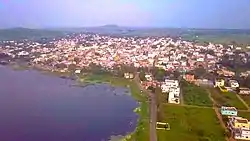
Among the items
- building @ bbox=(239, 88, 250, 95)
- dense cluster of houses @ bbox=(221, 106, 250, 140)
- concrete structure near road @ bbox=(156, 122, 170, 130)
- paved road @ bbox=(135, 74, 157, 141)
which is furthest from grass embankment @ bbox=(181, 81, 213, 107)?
concrete structure near road @ bbox=(156, 122, 170, 130)

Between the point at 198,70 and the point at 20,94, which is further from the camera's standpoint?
the point at 198,70

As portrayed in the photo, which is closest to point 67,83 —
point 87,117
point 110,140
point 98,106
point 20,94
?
point 20,94

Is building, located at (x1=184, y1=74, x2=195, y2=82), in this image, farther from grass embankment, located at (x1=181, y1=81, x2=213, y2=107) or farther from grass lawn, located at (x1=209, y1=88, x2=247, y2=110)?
grass lawn, located at (x1=209, y1=88, x2=247, y2=110)

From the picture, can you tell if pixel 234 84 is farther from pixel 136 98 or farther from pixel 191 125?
pixel 191 125

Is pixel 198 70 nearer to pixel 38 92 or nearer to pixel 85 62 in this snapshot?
pixel 85 62

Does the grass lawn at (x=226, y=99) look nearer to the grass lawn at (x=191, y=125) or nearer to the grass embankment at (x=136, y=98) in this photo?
the grass lawn at (x=191, y=125)

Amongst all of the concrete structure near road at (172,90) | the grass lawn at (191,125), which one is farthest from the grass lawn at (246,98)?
the concrete structure near road at (172,90)
